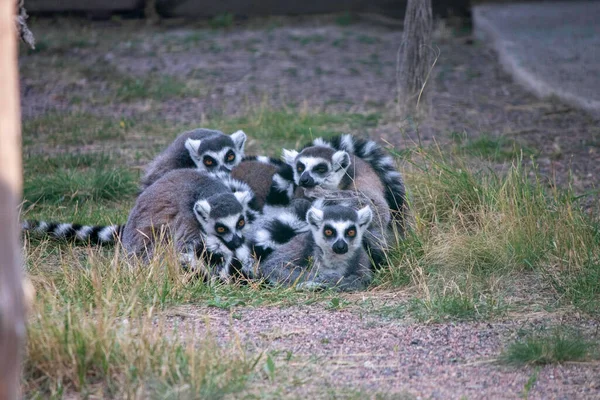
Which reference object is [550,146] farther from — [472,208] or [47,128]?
[47,128]

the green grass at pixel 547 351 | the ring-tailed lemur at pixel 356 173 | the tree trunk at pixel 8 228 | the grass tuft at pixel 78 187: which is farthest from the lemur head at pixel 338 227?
the tree trunk at pixel 8 228

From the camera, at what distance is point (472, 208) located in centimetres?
537

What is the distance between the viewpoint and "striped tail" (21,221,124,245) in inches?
216

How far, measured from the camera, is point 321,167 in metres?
5.41

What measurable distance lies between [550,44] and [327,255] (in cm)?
799

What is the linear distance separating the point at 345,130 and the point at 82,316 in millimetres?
5120

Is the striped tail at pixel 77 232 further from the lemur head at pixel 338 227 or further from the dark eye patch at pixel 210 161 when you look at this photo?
the lemur head at pixel 338 227

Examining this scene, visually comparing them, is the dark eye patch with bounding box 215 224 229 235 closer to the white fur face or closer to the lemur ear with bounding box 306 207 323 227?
the white fur face

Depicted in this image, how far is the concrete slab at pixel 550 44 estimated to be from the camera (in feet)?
31.3

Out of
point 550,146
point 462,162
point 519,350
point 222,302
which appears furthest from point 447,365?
point 550,146

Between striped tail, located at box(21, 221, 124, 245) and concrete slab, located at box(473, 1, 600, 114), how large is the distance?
551 centimetres

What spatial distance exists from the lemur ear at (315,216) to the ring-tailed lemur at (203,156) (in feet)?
4.40

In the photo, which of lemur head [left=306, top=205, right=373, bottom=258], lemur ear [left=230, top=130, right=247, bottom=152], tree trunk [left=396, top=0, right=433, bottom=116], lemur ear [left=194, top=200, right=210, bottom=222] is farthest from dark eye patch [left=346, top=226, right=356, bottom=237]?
tree trunk [left=396, top=0, right=433, bottom=116]

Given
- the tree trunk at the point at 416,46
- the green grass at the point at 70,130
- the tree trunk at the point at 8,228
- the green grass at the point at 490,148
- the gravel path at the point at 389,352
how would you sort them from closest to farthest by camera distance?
the tree trunk at the point at 8,228, the gravel path at the point at 389,352, the green grass at the point at 490,148, the tree trunk at the point at 416,46, the green grass at the point at 70,130
